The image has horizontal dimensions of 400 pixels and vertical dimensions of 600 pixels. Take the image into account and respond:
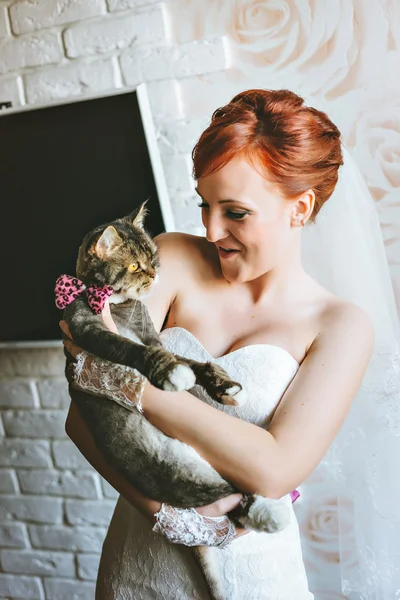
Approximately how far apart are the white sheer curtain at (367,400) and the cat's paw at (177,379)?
0.38m

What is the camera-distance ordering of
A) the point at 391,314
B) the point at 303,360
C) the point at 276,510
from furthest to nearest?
the point at 391,314, the point at 303,360, the point at 276,510

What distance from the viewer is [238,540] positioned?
911mm

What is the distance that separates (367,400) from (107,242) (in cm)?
54

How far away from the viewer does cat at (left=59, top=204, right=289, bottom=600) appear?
2.50ft

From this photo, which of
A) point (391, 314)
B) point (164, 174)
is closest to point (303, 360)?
point (391, 314)

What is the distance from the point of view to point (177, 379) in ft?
2.37

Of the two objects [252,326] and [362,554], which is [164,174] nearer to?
[252,326]

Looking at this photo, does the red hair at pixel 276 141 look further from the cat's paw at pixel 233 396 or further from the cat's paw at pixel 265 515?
the cat's paw at pixel 265 515

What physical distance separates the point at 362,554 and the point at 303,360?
1.50 ft

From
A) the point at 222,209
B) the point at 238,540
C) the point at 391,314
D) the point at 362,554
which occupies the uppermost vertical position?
the point at 222,209

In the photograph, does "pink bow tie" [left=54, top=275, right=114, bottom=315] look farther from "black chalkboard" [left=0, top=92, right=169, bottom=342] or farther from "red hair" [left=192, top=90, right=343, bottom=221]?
"black chalkboard" [left=0, top=92, right=169, bottom=342]

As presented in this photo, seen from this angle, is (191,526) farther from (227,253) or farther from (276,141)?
(276,141)

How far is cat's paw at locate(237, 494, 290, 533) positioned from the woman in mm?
16

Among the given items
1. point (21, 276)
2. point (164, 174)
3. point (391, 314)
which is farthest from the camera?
point (21, 276)
